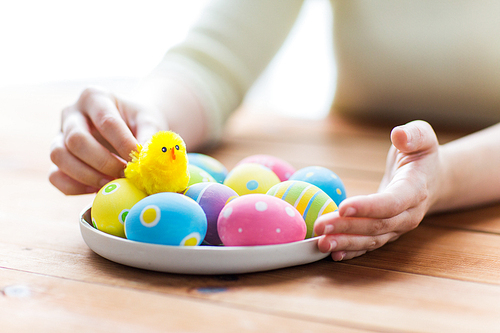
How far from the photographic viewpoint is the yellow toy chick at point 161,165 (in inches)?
26.4

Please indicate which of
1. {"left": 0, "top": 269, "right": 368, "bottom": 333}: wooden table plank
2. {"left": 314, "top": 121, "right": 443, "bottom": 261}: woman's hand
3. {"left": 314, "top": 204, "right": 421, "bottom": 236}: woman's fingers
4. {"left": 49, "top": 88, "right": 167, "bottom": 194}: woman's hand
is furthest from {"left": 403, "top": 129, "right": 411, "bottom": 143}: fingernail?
A: {"left": 49, "top": 88, "right": 167, "bottom": 194}: woman's hand

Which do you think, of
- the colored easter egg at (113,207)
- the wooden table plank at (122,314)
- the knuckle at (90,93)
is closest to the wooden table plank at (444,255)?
the wooden table plank at (122,314)

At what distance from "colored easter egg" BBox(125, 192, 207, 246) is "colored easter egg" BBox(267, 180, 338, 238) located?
138 millimetres

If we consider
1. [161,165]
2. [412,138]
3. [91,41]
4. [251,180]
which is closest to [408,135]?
[412,138]

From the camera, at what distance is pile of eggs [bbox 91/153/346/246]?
0.59 meters

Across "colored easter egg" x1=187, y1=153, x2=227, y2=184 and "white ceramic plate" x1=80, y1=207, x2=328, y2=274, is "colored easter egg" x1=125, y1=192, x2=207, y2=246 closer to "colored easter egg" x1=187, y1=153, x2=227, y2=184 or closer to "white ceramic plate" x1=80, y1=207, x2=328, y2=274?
"white ceramic plate" x1=80, y1=207, x2=328, y2=274

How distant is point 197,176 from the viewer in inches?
30.0

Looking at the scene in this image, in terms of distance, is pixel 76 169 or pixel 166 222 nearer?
pixel 166 222

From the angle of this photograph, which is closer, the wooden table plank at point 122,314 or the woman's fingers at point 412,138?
the wooden table plank at point 122,314

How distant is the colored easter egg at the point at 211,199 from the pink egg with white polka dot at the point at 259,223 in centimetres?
4

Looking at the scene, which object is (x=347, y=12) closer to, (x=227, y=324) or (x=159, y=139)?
(x=159, y=139)

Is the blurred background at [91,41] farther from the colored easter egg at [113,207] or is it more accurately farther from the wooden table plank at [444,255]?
the colored easter egg at [113,207]

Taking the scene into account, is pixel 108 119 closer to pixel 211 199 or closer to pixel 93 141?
pixel 93 141

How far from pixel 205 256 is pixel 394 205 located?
Answer: 0.26 m
